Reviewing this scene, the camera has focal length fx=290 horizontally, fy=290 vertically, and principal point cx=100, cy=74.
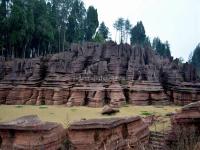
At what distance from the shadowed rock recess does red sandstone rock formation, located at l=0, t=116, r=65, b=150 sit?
15125 mm

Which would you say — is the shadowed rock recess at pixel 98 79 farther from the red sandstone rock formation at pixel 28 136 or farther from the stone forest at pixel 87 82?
the red sandstone rock formation at pixel 28 136

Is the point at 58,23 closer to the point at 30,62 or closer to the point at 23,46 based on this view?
the point at 23,46

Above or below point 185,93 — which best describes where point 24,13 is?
above

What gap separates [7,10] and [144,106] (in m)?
26.4

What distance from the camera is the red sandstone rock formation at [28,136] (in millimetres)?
9312

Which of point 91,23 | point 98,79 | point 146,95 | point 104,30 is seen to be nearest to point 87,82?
point 98,79

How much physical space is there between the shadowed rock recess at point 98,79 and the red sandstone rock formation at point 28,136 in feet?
49.6

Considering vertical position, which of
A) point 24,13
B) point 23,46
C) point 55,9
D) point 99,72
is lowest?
point 99,72

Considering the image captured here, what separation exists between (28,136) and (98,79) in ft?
62.1

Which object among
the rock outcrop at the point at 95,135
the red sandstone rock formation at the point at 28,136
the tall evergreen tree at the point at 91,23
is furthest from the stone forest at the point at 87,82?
the tall evergreen tree at the point at 91,23

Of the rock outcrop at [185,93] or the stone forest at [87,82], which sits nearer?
the stone forest at [87,82]

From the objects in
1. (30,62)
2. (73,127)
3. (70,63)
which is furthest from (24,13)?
(73,127)

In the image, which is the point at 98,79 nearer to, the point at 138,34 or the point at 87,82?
the point at 87,82

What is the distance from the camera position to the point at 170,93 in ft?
92.8
